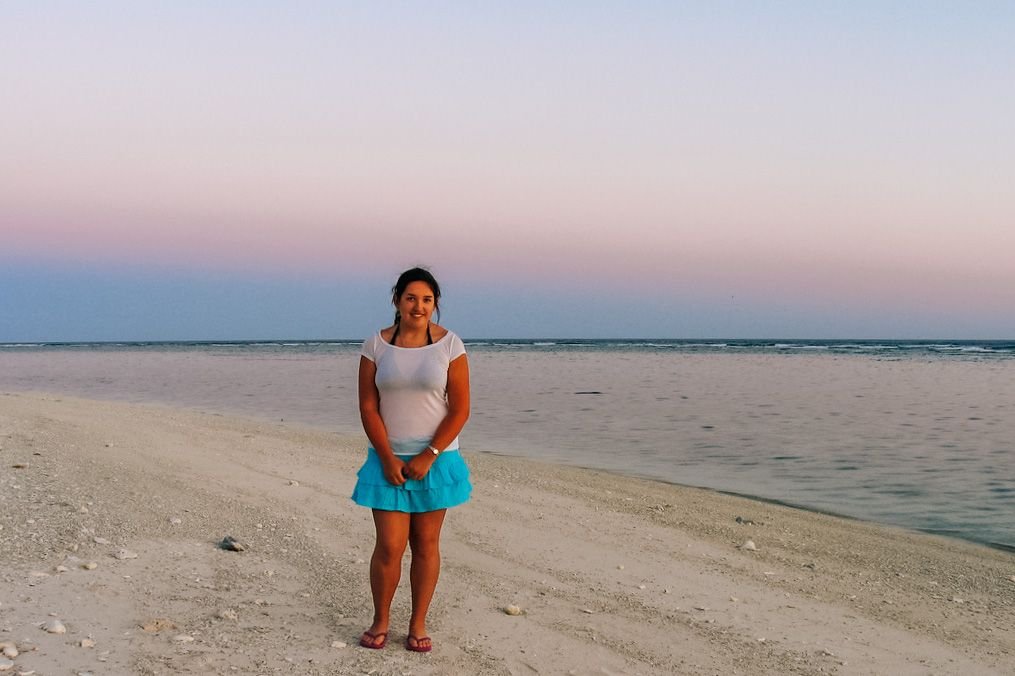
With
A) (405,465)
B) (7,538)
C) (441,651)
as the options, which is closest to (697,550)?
(441,651)

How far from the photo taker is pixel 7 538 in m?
6.15

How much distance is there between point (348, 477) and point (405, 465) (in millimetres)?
6071

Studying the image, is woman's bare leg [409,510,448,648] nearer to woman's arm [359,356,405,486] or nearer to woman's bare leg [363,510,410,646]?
woman's bare leg [363,510,410,646]

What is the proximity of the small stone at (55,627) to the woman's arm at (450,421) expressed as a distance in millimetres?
2020

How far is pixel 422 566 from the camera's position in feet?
15.2

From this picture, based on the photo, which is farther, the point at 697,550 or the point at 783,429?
the point at 783,429

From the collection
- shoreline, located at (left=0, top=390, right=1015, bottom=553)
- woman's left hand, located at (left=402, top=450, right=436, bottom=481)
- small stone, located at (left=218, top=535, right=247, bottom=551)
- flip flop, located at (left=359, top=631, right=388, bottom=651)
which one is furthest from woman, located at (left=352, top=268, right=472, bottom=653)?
shoreline, located at (left=0, top=390, right=1015, bottom=553)

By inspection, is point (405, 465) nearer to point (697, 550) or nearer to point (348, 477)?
point (697, 550)

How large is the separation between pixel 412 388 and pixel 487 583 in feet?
7.35

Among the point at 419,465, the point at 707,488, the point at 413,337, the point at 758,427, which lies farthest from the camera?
the point at 758,427

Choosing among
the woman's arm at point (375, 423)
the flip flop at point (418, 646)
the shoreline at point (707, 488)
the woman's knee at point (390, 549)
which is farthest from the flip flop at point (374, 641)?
the shoreline at point (707, 488)

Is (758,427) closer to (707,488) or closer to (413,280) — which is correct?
(707,488)

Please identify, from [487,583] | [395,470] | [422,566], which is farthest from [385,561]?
[487,583]

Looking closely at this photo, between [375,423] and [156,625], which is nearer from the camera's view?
[375,423]
